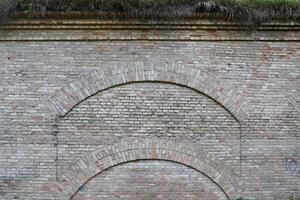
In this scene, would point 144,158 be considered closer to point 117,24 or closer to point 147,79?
Answer: point 147,79

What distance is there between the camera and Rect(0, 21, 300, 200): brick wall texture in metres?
9.36

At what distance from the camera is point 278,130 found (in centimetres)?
964

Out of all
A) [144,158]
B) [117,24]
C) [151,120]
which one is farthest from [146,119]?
[117,24]

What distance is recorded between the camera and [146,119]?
9.51m

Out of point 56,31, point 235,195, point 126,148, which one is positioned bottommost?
point 235,195

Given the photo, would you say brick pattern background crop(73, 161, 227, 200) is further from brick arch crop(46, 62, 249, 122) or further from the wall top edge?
the wall top edge

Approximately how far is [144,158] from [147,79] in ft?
4.47

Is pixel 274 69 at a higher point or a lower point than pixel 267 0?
lower

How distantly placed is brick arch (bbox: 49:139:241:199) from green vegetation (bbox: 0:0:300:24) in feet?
7.24

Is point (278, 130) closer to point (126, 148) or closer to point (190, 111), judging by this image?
point (190, 111)

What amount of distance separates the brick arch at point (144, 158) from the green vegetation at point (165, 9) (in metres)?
2.21

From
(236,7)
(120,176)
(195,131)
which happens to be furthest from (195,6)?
(120,176)

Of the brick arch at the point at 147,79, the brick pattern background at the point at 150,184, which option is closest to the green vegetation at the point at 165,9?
the brick arch at the point at 147,79

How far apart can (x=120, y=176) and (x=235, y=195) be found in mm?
2016
